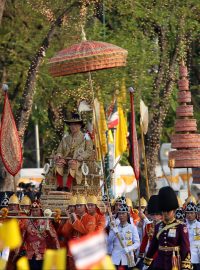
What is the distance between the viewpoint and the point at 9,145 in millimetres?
19000

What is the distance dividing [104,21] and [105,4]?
303 cm

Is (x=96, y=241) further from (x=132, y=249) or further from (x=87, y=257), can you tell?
(x=132, y=249)

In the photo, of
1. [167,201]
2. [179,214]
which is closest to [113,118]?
[179,214]

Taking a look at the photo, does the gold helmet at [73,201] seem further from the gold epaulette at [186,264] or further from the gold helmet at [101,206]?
the gold epaulette at [186,264]

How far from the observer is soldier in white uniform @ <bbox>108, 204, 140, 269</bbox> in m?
16.8

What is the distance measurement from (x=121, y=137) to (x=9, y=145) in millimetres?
11250

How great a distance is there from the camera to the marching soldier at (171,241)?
13.0 meters

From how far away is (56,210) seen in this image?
16.7m

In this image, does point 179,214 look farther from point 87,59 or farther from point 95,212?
point 87,59

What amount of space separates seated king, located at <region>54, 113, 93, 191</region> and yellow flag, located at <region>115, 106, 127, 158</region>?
10.5 metres

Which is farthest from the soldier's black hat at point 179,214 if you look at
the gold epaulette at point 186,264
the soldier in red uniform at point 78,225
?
the gold epaulette at point 186,264

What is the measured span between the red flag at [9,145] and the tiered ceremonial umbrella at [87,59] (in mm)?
1395

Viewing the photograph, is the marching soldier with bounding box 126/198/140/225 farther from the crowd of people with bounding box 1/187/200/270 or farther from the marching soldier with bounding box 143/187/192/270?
the marching soldier with bounding box 143/187/192/270

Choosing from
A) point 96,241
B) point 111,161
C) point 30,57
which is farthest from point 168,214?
point 30,57
